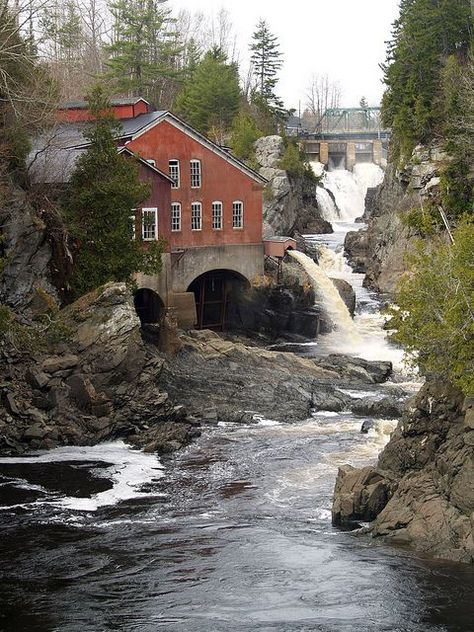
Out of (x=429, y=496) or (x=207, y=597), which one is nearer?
(x=207, y=597)

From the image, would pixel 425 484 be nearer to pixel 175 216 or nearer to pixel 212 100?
pixel 175 216

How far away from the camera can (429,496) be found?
2497 centimetres

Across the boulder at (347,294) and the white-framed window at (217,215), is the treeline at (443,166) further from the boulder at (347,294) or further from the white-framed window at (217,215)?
the white-framed window at (217,215)

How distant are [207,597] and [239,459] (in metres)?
11.8

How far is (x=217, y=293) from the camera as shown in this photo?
170 ft

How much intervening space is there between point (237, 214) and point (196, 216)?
2582mm

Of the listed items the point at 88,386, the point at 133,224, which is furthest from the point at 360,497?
the point at 133,224

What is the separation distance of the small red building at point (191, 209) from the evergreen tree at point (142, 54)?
92.6 ft

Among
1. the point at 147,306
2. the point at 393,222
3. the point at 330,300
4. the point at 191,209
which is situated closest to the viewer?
the point at 147,306

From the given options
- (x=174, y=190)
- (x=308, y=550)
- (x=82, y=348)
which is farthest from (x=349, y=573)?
(x=174, y=190)

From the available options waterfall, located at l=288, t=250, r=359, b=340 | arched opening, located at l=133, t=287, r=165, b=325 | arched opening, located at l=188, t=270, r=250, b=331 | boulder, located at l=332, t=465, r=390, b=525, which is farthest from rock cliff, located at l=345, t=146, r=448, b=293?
boulder, located at l=332, t=465, r=390, b=525

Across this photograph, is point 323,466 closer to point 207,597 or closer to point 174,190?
point 207,597

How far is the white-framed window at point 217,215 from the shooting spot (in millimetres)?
50062

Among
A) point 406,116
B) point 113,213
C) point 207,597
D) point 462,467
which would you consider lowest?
point 207,597
